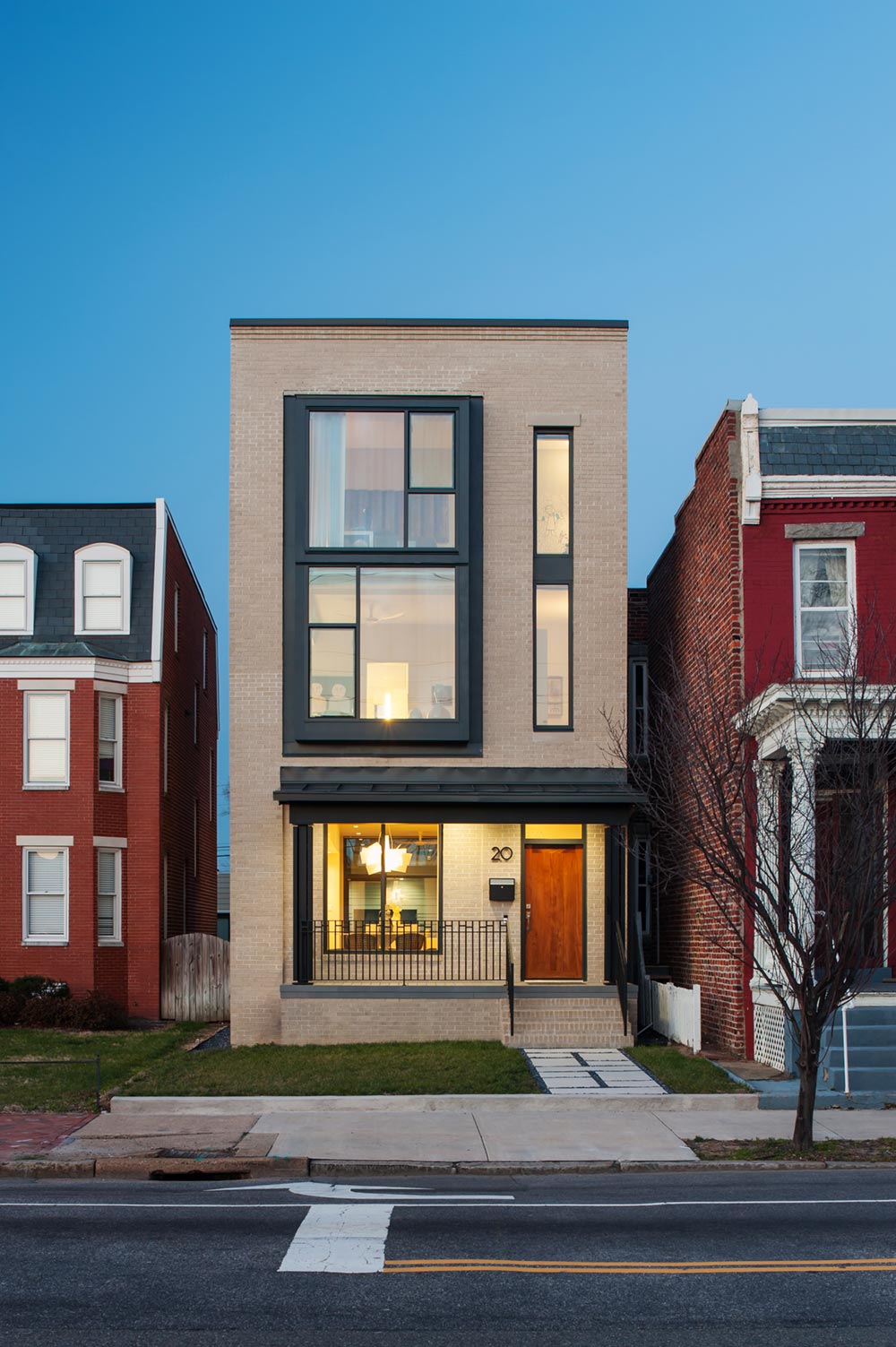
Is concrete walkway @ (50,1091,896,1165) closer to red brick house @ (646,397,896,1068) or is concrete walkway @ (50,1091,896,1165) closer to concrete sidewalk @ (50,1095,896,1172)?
concrete sidewalk @ (50,1095,896,1172)

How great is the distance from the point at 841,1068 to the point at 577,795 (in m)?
5.78

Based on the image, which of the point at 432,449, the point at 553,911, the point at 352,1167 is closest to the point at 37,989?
the point at 553,911

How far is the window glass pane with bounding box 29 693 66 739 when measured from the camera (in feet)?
85.7

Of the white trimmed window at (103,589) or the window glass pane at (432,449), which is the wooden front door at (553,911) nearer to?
the window glass pane at (432,449)

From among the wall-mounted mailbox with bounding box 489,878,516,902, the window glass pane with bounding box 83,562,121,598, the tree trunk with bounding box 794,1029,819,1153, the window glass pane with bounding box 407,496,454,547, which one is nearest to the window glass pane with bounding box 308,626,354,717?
the window glass pane with bounding box 407,496,454,547

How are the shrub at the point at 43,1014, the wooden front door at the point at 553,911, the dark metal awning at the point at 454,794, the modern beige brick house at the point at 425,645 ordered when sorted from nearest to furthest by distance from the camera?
the dark metal awning at the point at 454,794
the modern beige brick house at the point at 425,645
the wooden front door at the point at 553,911
the shrub at the point at 43,1014

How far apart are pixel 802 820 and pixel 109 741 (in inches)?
591

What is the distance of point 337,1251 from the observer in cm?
886

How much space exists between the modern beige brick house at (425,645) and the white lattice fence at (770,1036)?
3.12m

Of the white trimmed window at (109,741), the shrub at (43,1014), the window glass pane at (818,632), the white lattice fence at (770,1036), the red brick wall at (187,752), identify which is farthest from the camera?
the red brick wall at (187,752)

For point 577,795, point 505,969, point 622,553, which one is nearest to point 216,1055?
point 505,969

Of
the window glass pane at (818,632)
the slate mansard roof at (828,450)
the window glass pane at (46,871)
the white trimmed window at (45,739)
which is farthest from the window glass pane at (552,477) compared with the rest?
the window glass pane at (46,871)

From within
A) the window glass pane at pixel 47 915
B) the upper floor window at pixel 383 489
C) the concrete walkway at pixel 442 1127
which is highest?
the upper floor window at pixel 383 489

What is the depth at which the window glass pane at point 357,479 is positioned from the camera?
21328 millimetres
